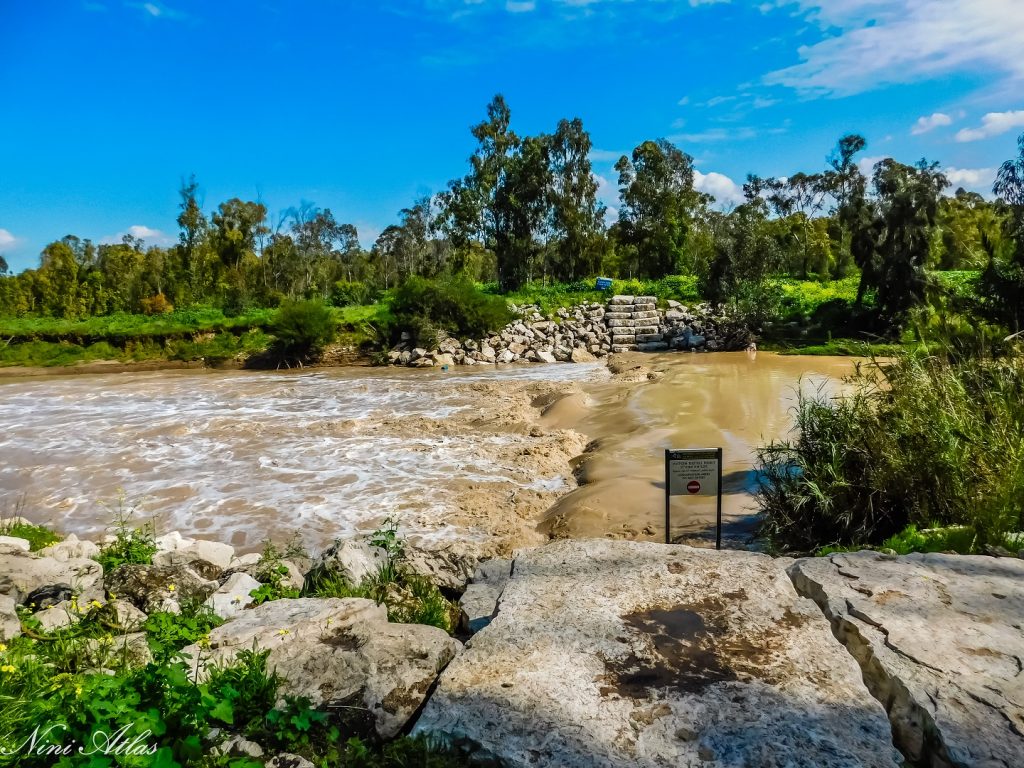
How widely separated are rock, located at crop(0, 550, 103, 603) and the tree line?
2272cm

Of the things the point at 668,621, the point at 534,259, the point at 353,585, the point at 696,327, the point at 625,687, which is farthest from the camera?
the point at 534,259

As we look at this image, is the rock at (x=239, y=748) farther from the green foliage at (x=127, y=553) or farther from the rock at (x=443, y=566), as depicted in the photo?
the green foliage at (x=127, y=553)

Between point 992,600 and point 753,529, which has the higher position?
point 992,600

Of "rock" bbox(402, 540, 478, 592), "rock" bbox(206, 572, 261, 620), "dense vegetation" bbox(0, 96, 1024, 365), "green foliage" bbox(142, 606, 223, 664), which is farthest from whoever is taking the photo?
"dense vegetation" bbox(0, 96, 1024, 365)

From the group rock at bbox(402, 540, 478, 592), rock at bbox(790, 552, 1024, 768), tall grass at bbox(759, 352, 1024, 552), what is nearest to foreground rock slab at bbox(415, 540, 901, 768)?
rock at bbox(790, 552, 1024, 768)

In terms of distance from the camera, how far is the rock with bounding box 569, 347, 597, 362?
23.8 m

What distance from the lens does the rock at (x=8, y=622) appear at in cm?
308

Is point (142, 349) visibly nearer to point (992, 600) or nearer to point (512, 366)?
point (512, 366)

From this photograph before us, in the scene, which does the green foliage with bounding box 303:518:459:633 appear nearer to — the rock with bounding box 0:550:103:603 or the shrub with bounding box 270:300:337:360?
the rock with bounding box 0:550:103:603

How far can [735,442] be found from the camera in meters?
9.36

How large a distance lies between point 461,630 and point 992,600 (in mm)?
2487

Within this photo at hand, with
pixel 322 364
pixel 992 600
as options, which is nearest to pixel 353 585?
pixel 992 600

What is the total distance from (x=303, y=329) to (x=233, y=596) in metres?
21.1

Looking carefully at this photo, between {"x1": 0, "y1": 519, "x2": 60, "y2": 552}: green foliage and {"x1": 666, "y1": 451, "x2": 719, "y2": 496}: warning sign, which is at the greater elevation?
{"x1": 666, "y1": 451, "x2": 719, "y2": 496}: warning sign
